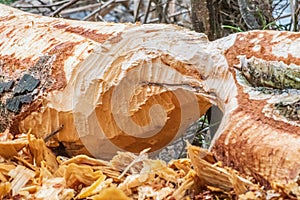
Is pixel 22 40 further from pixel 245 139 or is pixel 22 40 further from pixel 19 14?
pixel 245 139

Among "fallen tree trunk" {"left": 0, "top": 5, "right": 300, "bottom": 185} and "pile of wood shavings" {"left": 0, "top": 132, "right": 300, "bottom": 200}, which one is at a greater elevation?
"fallen tree trunk" {"left": 0, "top": 5, "right": 300, "bottom": 185}

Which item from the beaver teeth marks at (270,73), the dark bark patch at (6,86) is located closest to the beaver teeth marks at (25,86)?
the dark bark patch at (6,86)

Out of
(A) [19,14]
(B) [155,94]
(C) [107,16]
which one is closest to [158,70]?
(B) [155,94]

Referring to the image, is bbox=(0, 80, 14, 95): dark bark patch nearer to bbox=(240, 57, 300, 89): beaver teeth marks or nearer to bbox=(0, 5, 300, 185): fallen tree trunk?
bbox=(0, 5, 300, 185): fallen tree trunk

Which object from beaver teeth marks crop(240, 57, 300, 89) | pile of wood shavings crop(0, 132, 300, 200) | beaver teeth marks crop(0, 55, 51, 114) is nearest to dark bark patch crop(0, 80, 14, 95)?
beaver teeth marks crop(0, 55, 51, 114)

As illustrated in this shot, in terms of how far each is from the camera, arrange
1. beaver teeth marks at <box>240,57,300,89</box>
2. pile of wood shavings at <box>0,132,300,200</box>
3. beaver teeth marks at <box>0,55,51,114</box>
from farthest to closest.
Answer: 1. beaver teeth marks at <box>0,55,51,114</box>
2. beaver teeth marks at <box>240,57,300,89</box>
3. pile of wood shavings at <box>0,132,300,200</box>

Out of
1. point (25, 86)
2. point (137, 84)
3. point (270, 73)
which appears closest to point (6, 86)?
point (25, 86)

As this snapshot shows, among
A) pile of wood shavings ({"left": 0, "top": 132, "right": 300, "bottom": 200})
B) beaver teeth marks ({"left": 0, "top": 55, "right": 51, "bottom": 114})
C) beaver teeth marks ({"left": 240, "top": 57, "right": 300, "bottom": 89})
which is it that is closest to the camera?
pile of wood shavings ({"left": 0, "top": 132, "right": 300, "bottom": 200})

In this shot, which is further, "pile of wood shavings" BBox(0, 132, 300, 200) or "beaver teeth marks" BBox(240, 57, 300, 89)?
"beaver teeth marks" BBox(240, 57, 300, 89)

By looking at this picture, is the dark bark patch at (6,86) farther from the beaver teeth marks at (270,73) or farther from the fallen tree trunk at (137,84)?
the beaver teeth marks at (270,73)
